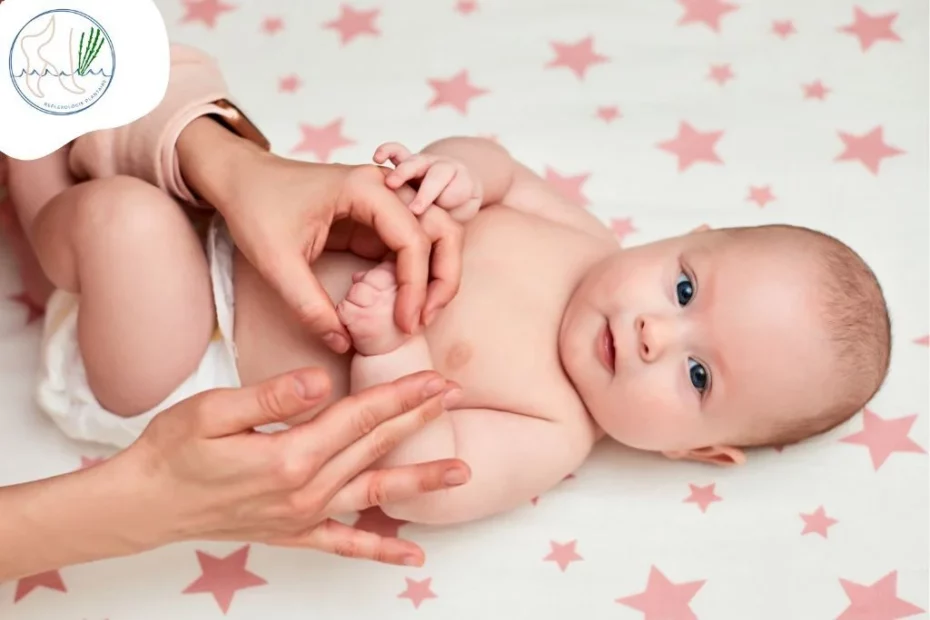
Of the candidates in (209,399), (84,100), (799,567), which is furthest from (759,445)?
(84,100)

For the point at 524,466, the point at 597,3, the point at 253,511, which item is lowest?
the point at 524,466

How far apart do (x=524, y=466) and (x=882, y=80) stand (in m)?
0.85

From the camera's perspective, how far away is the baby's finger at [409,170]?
1.04 m

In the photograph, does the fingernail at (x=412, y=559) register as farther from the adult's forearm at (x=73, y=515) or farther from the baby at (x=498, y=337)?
the adult's forearm at (x=73, y=515)

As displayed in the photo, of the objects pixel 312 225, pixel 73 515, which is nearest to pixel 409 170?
pixel 312 225

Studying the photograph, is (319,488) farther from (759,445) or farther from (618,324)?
(759,445)

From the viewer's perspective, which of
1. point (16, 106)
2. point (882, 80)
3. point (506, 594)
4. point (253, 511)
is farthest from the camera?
point (882, 80)

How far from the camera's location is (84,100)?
0.76m

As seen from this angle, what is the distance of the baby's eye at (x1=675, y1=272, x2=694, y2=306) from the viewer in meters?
1.13

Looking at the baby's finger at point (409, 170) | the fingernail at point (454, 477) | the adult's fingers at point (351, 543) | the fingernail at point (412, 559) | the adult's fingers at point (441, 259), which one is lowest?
the fingernail at point (412, 559)

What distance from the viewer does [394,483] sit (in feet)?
3.04

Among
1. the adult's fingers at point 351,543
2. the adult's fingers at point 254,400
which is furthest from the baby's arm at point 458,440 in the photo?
the adult's fingers at point 254,400

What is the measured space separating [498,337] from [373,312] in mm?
188

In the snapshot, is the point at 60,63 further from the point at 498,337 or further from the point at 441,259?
the point at 498,337
